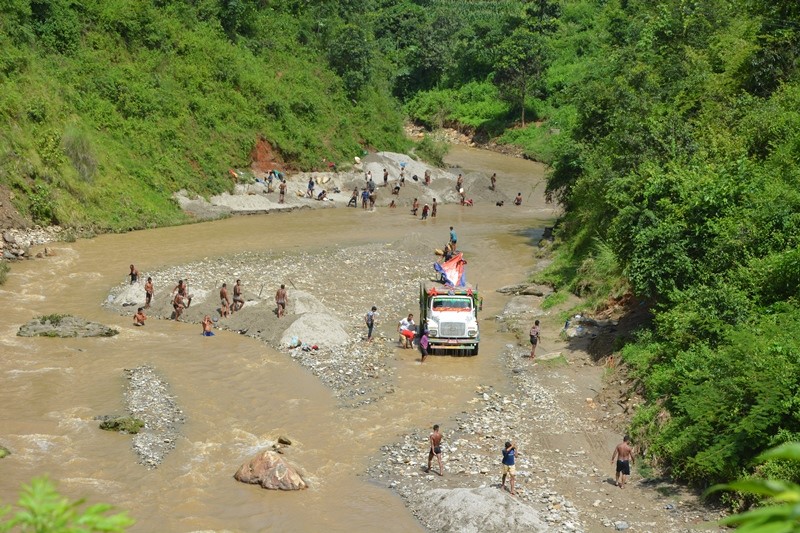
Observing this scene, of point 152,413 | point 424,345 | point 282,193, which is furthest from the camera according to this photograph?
point 282,193

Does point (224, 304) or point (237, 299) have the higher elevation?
point (237, 299)

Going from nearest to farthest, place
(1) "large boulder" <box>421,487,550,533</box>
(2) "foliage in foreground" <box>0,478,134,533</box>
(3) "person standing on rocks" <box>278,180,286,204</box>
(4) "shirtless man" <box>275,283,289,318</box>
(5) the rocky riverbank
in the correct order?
(2) "foliage in foreground" <box>0,478,134,533</box>, (1) "large boulder" <box>421,487,550,533</box>, (5) the rocky riverbank, (4) "shirtless man" <box>275,283,289,318</box>, (3) "person standing on rocks" <box>278,180,286,204</box>

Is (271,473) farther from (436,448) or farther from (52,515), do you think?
(52,515)

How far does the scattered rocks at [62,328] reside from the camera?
2659 cm

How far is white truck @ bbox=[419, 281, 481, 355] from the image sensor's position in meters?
26.8

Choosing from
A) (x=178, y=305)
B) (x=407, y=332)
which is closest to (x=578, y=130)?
(x=407, y=332)

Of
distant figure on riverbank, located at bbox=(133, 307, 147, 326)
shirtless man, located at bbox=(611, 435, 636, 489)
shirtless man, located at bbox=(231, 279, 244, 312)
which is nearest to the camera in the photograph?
shirtless man, located at bbox=(611, 435, 636, 489)

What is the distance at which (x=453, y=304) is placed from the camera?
27.6m

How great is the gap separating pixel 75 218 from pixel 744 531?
4085cm

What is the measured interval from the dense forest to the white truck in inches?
193

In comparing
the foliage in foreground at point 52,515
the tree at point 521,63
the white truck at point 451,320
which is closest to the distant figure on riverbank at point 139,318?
the white truck at point 451,320

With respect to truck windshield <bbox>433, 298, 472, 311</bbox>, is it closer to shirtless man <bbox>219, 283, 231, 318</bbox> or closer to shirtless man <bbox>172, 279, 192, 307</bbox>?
shirtless man <bbox>219, 283, 231, 318</bbox>

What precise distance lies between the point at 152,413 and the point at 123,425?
1112mm

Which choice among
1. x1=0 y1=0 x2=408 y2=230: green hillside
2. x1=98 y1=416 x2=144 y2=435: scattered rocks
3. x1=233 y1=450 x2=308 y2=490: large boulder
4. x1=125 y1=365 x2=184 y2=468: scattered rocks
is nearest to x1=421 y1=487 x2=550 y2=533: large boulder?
x1=233 y1=450 x2=308 y2=490: large boulder
